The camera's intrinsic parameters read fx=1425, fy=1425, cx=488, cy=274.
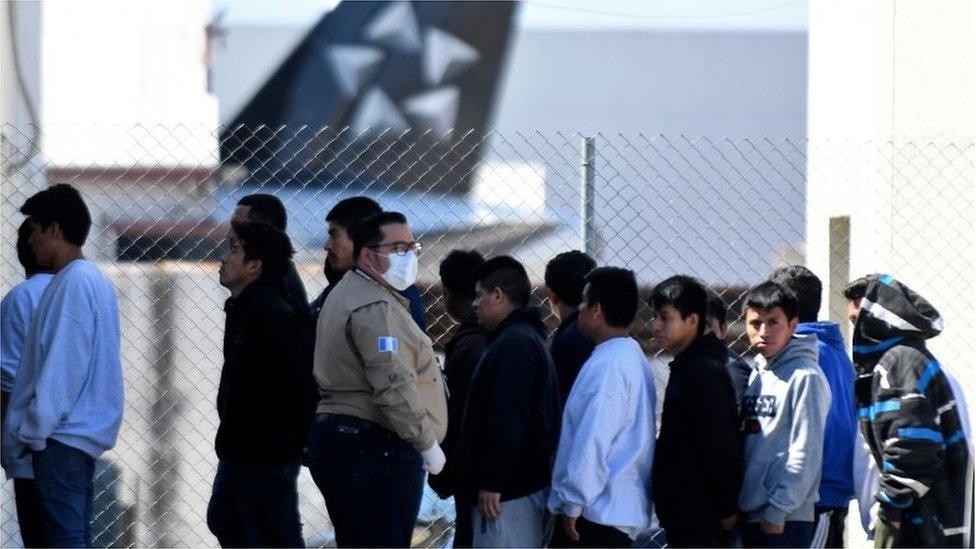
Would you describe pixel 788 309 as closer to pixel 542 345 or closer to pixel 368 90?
pixel 542 345

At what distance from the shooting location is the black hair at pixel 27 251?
5.24m

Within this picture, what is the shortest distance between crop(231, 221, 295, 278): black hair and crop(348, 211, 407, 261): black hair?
0.31 metres

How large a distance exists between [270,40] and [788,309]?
9.96 m

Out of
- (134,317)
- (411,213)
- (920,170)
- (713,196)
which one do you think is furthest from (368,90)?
(920,170)

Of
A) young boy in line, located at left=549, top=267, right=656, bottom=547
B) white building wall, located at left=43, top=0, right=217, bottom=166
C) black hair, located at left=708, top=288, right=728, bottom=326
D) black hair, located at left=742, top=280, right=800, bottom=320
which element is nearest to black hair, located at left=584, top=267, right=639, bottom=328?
young boy in line, located at left=549, top=267, right=656, bottom=547

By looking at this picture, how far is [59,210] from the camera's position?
5156 millimetres

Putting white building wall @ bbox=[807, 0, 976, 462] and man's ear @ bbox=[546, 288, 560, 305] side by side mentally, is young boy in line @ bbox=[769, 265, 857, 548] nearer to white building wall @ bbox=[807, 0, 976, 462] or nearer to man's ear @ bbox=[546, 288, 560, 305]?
man's ear @ bbox=[546, 288, 560, 305]

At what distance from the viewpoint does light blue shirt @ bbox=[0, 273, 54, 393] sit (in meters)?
5.15

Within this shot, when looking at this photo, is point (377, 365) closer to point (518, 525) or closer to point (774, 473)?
point (518, 525)

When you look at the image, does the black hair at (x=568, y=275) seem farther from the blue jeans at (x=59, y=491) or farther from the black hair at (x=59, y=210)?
the blue jeans at (x=59, y=491)

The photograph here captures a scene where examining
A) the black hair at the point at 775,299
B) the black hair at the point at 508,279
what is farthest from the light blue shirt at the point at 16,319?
the black hair at the point at 775,299

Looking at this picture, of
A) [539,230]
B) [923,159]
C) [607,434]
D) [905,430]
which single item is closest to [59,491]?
[607,434]

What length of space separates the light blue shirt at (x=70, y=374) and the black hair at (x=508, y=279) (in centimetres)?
134

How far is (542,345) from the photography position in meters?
4.89
